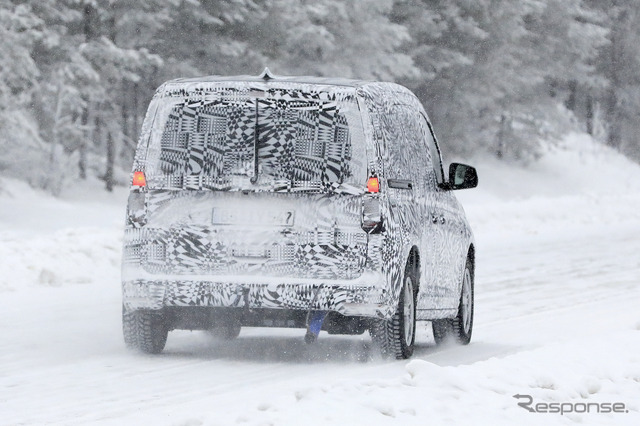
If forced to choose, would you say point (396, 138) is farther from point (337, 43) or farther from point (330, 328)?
point (337, 43)

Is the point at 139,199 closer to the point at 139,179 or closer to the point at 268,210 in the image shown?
the point at 139,179

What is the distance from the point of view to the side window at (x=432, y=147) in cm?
1145

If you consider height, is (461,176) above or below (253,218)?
above

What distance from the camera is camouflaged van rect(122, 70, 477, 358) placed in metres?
9.63

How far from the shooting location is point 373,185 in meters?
9.66

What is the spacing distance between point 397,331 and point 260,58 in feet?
89.8

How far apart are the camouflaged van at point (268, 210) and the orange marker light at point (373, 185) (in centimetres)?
1

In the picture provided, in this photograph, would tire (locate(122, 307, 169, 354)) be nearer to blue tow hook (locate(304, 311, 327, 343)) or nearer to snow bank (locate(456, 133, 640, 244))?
blue tow hook (locate(304, 311, 327, 343))

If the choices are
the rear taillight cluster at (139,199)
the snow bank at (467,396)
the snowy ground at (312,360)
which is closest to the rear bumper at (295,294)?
→ the snowy ground at (312,360)

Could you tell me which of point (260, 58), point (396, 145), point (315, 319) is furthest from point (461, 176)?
point (260, 58)

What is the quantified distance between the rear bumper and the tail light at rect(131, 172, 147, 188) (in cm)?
68

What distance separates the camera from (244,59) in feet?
122

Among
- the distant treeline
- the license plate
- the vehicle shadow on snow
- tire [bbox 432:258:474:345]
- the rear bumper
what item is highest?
the distant treeline

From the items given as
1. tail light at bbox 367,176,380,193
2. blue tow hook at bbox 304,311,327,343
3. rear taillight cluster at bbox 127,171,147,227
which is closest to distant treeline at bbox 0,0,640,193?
rear taillight cluster at bbox 127,171,147,227
